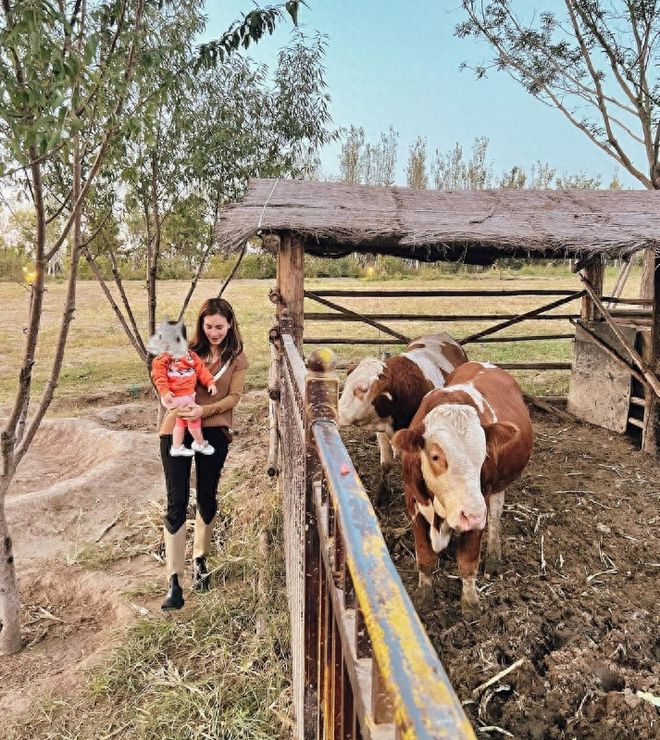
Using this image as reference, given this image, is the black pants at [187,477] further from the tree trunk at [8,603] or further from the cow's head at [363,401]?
the cow's head at [363,401]

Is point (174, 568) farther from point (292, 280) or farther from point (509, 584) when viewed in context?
point (292, 280)

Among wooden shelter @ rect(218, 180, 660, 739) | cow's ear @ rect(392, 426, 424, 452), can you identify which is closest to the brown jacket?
wooden shelter @ rect(218, 180, 660, 739)

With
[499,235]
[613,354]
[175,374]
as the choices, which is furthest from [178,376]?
[613,354]

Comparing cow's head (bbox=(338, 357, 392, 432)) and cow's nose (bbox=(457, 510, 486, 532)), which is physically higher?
cow's head (bbox=(338, 357, 392, 432))

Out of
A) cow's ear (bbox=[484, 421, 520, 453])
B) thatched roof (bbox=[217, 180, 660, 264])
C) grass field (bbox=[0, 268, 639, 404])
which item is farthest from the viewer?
grass field (bbox=[0, 268, 639, 404])

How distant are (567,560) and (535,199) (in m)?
4.23

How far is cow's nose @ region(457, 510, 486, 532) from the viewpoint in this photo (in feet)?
9.62

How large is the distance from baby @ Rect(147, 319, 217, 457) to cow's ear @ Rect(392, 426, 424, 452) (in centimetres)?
111

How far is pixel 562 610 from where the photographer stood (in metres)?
3.58

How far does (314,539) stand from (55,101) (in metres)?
1.86

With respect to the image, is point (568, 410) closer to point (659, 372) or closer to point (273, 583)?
point (659, 372)

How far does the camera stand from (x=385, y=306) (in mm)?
21453

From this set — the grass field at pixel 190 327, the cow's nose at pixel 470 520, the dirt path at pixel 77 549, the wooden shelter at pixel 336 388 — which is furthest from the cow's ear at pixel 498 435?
the grass field at pixel 190 327

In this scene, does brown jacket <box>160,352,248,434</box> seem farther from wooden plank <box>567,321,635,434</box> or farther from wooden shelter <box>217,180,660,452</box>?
wooden plank <box>567,321,635,434</box>
